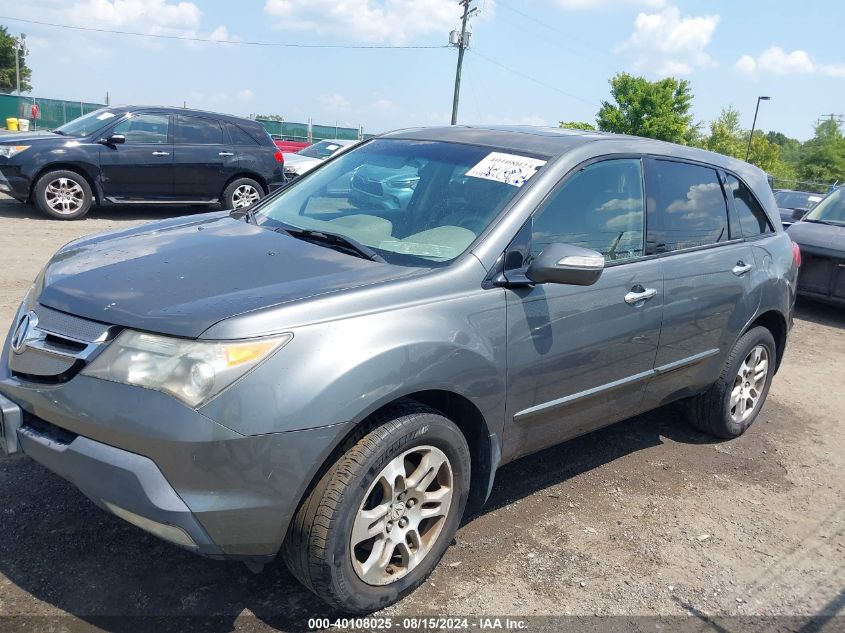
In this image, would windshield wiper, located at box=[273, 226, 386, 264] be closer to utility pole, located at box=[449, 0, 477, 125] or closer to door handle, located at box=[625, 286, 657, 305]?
door handle, located at box=[625, 286, 657, 305]

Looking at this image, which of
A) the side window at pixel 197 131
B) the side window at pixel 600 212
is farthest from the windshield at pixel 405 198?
the side window at pixel 197 131

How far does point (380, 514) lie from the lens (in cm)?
278

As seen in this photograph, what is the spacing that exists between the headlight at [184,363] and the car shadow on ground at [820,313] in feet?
27.0

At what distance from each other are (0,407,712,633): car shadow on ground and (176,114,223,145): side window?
30.6ft

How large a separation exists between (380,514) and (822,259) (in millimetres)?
7872

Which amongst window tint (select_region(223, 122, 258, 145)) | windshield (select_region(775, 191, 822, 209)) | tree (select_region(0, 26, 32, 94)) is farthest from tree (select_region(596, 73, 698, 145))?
tree (select_region(0, 26, 32, 94))

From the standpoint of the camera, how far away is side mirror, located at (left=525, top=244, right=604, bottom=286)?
10.1 feet

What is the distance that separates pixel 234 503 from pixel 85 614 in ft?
2.69

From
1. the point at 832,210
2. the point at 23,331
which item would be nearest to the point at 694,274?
the point at 23,331

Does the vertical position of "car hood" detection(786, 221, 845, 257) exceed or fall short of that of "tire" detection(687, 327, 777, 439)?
it exceeds it

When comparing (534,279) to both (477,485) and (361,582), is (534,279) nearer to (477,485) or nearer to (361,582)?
(477,485)

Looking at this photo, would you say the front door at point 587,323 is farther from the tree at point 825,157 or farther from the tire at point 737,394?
the tree at point 825,157

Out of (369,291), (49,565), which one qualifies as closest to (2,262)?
(49,565)

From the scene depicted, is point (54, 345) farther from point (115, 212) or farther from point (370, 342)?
point (115, 212)
